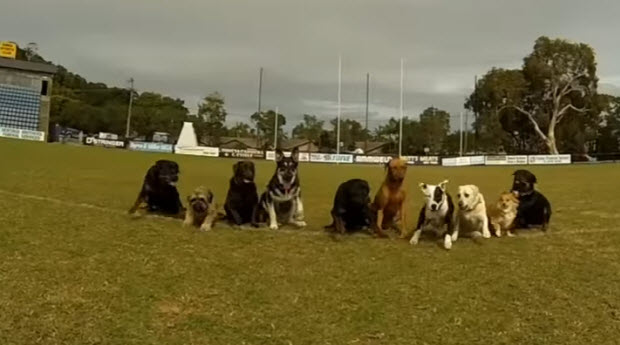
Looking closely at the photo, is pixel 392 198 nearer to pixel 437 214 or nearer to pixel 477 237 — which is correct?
pixel 437 214

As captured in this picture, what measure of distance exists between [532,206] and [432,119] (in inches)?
2931

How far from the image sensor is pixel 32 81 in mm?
58938

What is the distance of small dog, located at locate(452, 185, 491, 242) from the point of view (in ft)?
28.6

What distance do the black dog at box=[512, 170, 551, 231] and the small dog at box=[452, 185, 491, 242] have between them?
29.1 inches

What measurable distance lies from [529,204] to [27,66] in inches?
2306

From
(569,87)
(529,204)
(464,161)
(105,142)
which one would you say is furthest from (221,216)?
(569,87)

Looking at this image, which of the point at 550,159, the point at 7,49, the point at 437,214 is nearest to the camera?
the point at 437,214

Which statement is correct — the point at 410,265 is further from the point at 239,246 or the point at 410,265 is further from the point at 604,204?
the point at 604,204

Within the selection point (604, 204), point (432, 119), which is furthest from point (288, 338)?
point (432, 119)

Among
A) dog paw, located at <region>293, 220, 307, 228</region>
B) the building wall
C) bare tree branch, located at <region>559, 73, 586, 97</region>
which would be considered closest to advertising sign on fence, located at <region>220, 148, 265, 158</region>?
the building wall

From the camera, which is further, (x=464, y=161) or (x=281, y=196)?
(x=464, y=161)

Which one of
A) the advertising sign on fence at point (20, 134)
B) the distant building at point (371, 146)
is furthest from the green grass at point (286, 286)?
the distant building at point (371, 146)

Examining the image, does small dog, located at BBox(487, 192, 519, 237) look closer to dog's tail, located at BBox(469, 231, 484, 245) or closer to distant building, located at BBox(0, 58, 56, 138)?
dog's tail, located at BBox(469, 231, 484, 245)

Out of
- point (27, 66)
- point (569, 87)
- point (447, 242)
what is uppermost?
point (569, 87)
